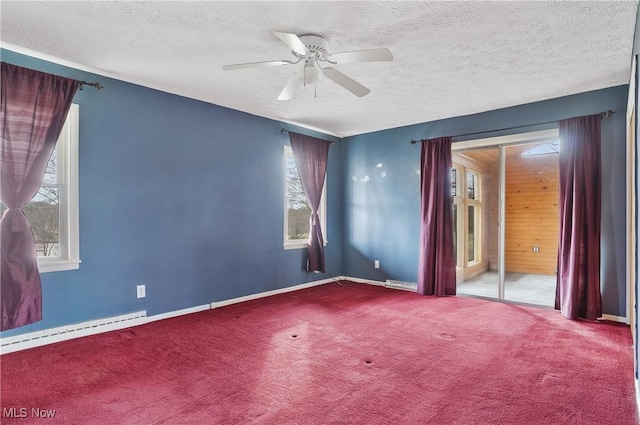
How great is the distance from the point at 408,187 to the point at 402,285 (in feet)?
4.76

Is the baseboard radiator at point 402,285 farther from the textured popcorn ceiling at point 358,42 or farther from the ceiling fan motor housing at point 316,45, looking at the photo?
the ceiling fan motor housing at point 316,45

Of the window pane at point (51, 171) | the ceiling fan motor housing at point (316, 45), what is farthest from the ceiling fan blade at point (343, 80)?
the window pane at point (51, 171)

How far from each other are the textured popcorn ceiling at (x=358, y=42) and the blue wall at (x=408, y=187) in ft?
0.76

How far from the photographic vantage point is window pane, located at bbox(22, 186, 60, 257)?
A: 3.02 meters

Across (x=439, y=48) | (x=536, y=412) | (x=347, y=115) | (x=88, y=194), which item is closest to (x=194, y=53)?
(x=88, y=194)

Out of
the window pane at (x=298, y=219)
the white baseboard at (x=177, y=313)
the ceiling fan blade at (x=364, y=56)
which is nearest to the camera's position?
the ceiling fan blade at (x=364, y=56)

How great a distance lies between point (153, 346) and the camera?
2973mm

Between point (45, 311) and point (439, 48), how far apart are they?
12.7 ft

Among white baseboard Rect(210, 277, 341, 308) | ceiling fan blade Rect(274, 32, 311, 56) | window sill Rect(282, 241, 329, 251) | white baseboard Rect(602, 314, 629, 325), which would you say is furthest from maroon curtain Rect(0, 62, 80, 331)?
white baseboard Rect(602, 314, 629, 325)

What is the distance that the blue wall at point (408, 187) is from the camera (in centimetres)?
362

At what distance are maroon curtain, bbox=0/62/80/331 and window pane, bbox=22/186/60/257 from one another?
0.22m

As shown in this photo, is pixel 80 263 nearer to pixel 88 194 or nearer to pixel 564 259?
pixel 88 194

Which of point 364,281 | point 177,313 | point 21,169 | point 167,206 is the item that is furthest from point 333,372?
point 364,281

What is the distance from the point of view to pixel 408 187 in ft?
17.1
